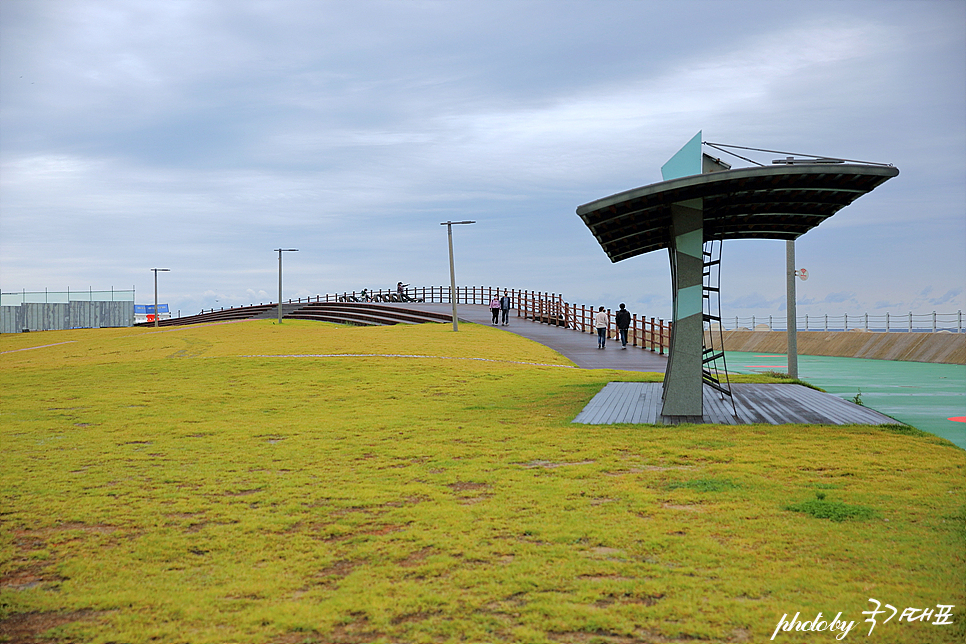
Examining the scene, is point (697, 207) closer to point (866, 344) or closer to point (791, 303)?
point (791, 303)

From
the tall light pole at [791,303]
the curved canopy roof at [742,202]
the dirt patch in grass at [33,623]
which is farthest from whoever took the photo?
the tall light pole at [791,303]

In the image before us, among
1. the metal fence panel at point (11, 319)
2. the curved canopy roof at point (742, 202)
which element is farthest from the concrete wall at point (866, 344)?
the metal fence panel at point (11, 319)

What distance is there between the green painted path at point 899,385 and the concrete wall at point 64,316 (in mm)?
52253

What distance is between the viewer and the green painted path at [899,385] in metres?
13.4

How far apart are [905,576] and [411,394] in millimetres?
11208

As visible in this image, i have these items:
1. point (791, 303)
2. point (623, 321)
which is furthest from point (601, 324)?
point (791, 303)

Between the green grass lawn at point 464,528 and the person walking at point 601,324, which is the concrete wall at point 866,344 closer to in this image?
the person walking at point 601,324

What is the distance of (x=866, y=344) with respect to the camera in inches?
1281

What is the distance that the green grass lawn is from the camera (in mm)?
4172

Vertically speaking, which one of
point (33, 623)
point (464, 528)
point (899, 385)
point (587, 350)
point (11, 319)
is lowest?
point (899, 385)

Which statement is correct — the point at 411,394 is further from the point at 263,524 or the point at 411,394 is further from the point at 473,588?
the point at 473,588

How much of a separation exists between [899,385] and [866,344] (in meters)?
14.0

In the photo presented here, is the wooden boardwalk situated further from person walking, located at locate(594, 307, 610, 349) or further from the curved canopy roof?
person walking, located at locate(594, 307, 610, 349)

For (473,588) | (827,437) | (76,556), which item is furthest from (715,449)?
(76,556)
